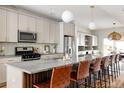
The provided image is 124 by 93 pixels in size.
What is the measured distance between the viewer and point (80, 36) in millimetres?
8617

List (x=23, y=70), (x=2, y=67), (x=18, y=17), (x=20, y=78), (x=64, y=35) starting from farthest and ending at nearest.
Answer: (x=64, y=35)
(x=18, y=17)
(x=2, y=67)
(x=20, y=78)
(x=23, y=70)

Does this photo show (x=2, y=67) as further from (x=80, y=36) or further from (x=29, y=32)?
(x=80, y=36)

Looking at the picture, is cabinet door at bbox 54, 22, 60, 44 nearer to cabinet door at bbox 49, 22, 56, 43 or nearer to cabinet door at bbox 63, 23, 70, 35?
cabinet door at bbox 49, 22, 56, 43

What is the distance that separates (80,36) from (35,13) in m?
3.75

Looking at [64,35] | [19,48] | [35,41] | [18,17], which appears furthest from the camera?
[64,35]

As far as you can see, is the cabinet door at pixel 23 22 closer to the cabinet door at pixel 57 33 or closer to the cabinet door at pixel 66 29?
the cabinet door at pixel 57 33

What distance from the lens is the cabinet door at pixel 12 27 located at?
456cm

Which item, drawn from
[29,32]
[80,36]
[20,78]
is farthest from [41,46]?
[20,78]

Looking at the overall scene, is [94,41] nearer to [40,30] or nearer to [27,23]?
[40,30]

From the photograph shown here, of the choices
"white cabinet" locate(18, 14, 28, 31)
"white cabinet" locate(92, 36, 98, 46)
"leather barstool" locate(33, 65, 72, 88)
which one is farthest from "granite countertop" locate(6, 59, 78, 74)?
"white cabinet" locate(92, 36, 98, 46)

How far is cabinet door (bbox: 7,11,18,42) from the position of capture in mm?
4562

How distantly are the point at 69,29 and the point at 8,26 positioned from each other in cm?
340

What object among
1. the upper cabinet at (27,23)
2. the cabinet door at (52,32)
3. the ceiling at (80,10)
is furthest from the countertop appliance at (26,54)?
the ceiling at (80,10)

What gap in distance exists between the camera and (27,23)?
206 inches
